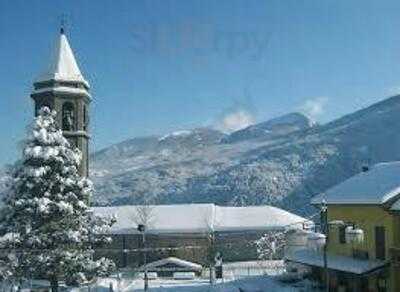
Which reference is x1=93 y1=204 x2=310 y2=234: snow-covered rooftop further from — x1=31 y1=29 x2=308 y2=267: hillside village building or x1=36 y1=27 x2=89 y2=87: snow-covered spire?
x1=36 y1=27 x2=89 y2=87: snow-covered spire

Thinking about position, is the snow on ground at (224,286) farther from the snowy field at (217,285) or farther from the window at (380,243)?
the window at (380,243)

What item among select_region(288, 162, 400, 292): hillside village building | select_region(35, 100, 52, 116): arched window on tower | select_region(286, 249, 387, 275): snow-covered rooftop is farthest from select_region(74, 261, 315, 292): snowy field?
select_region(35, 100, 52, 116): arched window on tower

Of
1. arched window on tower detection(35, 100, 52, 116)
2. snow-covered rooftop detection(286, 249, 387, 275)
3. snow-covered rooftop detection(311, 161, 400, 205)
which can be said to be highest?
arched window on tower detection(35, 100, 52, 116)

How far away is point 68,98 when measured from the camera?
60281mm

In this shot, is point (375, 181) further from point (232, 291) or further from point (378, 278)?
point (232, 291)

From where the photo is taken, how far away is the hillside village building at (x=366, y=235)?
1564 inches

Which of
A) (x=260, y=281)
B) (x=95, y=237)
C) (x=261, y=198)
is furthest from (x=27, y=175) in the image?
(x=261, y=198)

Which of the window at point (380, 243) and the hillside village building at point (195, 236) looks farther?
the hillside village building at point (195, 236)

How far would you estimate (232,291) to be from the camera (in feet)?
153

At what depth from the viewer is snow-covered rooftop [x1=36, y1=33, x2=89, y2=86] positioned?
2397 inches

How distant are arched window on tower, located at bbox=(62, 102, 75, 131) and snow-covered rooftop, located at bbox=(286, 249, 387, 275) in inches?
775

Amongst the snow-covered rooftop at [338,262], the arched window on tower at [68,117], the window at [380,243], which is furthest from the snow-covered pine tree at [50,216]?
the window at [380,243]

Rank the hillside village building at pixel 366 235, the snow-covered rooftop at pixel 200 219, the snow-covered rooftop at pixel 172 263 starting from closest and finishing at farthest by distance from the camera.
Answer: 1. the hillside village building at pixel 366 235
2. the snow-covered rooftop at pixel 172 263
3. the snow-covered rooftop at pixel 200 219

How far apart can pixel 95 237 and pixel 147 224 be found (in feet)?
108
